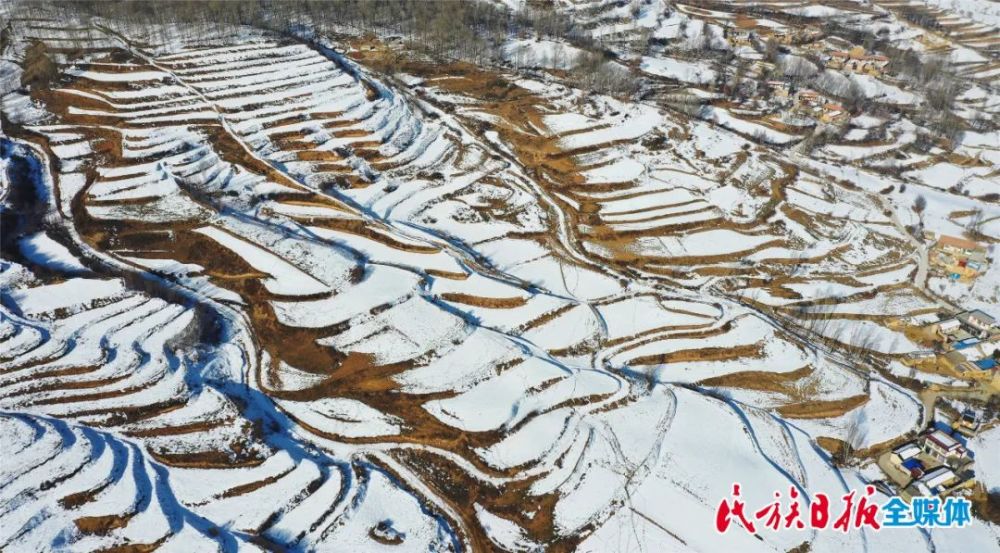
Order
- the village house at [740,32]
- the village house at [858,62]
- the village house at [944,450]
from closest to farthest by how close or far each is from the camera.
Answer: the village house at [944,450] < the village house at [858,62] < the village house at [740,32]

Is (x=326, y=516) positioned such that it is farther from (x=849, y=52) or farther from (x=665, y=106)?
(x=849, y=52)

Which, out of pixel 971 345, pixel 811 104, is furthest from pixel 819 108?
pixel 971 345

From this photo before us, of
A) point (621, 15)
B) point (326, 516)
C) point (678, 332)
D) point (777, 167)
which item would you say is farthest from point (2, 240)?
point (621, 15)

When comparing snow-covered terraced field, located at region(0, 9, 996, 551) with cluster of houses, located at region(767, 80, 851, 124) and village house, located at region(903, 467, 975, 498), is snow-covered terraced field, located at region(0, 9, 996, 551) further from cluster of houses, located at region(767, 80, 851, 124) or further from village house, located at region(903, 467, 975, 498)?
cluster of houses, located at region(767, 80, 851, 124)

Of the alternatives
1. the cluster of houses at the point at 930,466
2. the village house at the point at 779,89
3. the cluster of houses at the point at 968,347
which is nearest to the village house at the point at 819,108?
the village house at the point at 779,89

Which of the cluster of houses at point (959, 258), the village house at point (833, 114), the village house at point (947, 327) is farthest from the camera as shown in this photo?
the village house at point (833, 114)

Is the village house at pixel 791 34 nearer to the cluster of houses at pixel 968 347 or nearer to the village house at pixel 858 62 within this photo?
the village house at pixel 858 62

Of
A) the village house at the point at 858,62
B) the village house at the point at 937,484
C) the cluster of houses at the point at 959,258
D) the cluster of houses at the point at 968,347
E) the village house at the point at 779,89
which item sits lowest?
the village house at the point at 937,484
